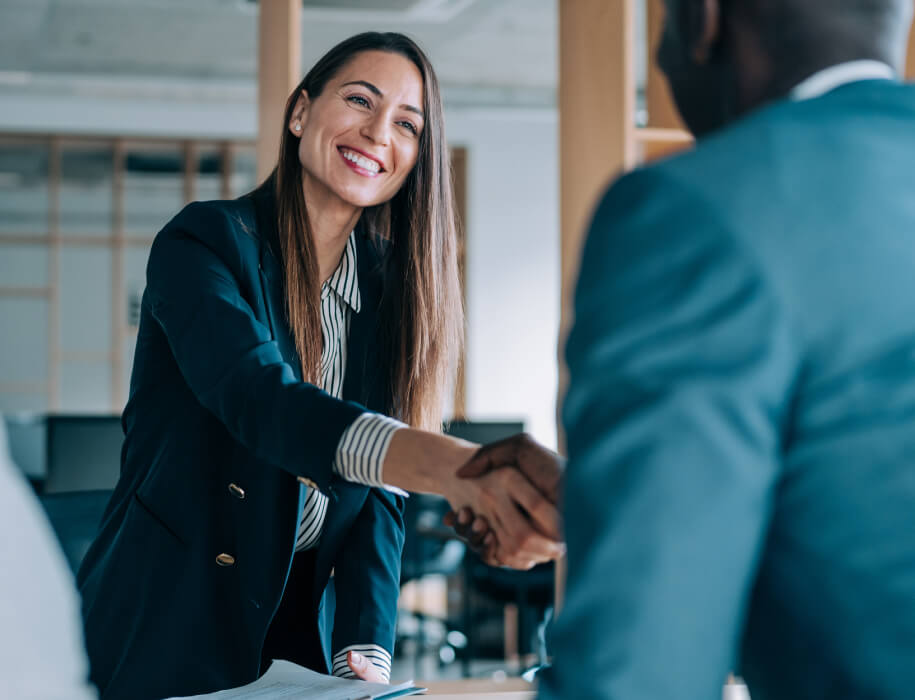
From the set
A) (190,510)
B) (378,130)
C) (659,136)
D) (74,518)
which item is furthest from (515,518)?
(659,136)

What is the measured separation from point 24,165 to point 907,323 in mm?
9154

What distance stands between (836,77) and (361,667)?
1.07m

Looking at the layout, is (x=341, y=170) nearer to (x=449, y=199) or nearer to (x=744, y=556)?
(x=449, y=199)

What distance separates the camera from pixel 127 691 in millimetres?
1249

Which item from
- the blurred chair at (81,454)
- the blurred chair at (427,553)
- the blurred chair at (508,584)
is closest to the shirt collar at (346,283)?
the blurred chair at (81,454)

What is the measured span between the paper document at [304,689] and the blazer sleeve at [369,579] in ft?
0.91

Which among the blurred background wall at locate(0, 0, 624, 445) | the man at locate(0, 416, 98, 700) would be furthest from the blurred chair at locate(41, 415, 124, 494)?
the blurred background wall at locate(0, 0, 624, 445)

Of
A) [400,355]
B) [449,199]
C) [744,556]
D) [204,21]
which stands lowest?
[744,556]

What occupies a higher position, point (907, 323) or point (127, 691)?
point (907, 323)

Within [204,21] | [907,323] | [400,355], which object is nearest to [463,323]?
[400,355]

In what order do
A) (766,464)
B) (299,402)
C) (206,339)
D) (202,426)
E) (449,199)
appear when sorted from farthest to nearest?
(449,199), (202,426), (206,339), (299,402), (766,464)

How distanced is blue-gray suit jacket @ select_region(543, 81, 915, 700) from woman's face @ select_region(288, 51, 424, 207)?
39.7 inches

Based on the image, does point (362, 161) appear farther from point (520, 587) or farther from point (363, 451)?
point (520, 587)

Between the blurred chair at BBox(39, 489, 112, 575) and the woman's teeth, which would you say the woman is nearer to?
the woman's teeth
